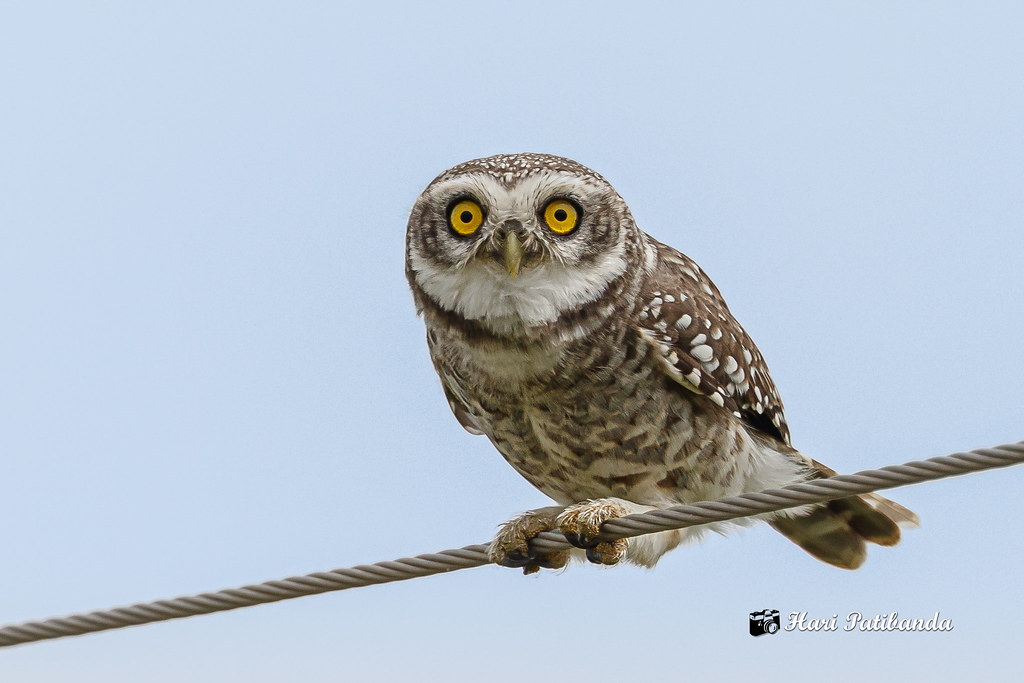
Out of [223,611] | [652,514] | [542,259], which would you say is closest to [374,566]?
[223,611]

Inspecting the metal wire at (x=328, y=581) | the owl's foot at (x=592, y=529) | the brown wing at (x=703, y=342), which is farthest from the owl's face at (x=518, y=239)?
the metal wire at (x=328, y=581)

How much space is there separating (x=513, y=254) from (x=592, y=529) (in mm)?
1079

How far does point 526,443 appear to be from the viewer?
5078 mm

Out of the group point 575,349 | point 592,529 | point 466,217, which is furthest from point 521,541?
point 466,217

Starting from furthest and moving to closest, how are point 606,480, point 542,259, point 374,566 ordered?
point 606,480 → point 542,259 → point 374,566

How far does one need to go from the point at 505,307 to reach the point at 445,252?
348 millimetres

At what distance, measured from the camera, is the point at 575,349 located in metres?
4.77

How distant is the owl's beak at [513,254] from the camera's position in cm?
457

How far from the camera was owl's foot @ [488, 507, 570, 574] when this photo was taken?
4672mm

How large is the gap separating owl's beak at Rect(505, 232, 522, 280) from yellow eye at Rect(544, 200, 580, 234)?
0.24 m

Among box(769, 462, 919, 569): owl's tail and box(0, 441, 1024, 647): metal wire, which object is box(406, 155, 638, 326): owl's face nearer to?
box(0, 441, 1024, 647): metal wire

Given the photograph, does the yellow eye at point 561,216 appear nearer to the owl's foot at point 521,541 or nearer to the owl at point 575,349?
the owl at point 575,349

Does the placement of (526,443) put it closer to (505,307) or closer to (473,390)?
(473,390)

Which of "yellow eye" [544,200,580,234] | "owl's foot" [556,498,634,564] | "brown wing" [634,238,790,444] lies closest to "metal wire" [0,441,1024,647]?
"owl's foot" [556,498,634,564]
